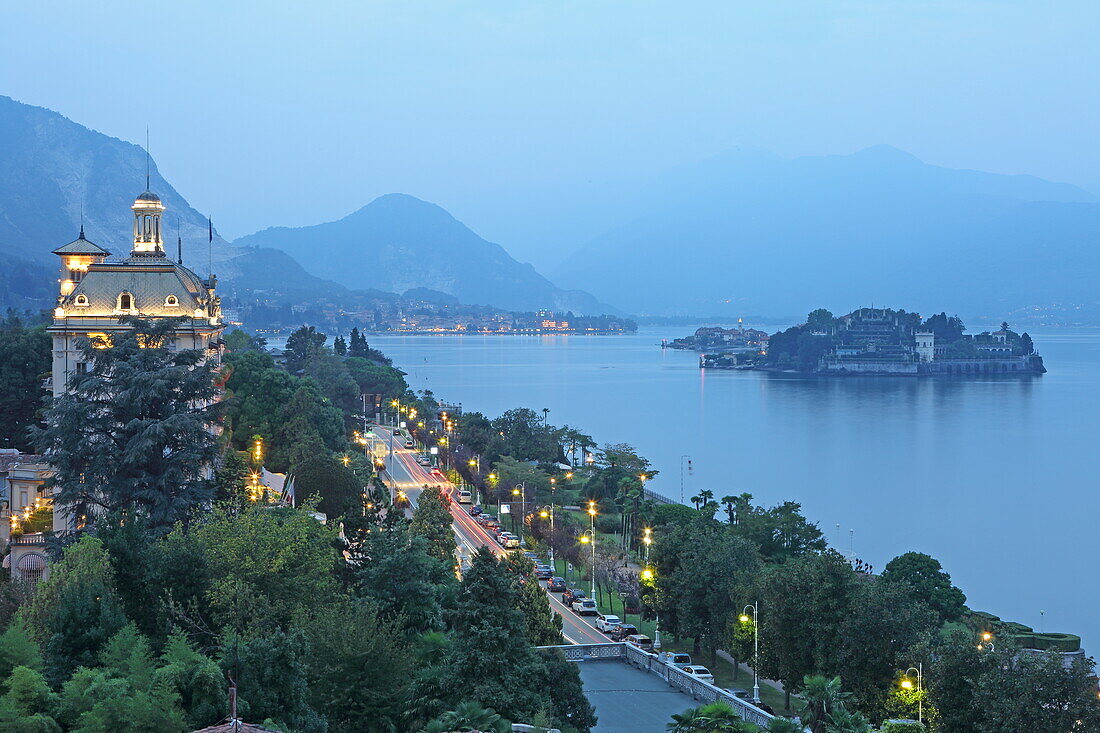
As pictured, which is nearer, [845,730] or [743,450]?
[845,730]

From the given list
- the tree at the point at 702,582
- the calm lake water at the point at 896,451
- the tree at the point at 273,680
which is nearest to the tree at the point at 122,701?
the tree at the point at 273,680

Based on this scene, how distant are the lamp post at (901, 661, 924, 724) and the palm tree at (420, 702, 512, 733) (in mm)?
7177

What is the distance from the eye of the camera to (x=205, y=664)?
42.8 feet

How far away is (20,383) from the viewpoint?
3450 cm

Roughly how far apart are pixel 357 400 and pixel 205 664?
58.1 m

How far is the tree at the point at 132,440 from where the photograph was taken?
21891mm

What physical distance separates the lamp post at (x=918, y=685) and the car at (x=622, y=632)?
7382mm

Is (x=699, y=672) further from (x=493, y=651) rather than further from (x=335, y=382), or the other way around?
(x=335, y=382)

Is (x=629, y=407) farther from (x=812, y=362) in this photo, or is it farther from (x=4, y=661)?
(x=4, y=661)

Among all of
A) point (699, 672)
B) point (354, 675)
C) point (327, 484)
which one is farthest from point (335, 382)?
point (354, 675)

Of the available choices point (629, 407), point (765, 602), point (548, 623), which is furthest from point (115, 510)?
point (629, 407)

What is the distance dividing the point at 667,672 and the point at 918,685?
3.95 m

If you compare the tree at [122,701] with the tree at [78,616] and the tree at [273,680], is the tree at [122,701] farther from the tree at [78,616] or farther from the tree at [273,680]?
the tree at [78,616]

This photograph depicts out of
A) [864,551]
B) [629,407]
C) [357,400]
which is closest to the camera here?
[864,551]
